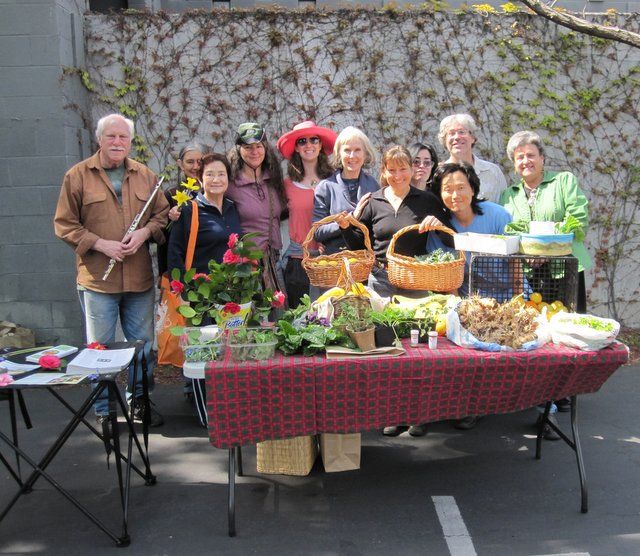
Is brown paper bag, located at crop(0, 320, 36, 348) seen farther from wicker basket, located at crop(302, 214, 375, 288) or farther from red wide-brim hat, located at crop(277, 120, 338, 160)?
wicker basket, located at crop(302, 214, 375, 288)

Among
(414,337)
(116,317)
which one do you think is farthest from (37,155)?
(414,337)

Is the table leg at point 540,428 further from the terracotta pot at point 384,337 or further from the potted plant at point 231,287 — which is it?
the potted plant at point 231,287

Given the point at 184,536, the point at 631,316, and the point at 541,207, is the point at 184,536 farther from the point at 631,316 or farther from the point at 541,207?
the point at 631,316

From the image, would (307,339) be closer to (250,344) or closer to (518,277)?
(250,344)

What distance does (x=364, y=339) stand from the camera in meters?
2.87

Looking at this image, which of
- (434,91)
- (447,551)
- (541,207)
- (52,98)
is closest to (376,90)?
(434,91)

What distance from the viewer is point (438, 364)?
2.86 meters

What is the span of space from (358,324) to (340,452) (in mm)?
785

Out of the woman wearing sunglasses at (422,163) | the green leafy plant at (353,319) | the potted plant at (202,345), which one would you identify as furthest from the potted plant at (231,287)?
the woman wearing sunglasses at (422,163)

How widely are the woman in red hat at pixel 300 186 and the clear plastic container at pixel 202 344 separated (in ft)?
4.48

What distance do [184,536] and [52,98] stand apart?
3964 millimetres

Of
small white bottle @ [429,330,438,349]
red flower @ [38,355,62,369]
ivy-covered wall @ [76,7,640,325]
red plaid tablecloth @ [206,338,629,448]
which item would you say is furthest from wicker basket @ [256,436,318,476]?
ivy-covered wall @ [76,7,640,325]

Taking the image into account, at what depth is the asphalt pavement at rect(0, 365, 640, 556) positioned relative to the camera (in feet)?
9.16

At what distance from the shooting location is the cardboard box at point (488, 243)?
3273mm
